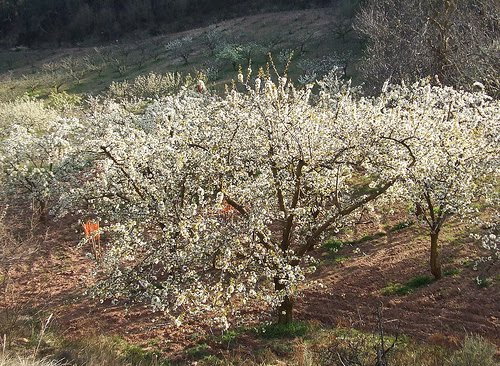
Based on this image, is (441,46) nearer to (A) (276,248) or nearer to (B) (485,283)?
(B) (485,283)

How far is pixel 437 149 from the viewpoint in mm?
8617

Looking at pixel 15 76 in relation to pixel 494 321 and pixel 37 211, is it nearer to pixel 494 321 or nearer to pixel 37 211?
pixel 37 211

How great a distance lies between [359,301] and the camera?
383 inches

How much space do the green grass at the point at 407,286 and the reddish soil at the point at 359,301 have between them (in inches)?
5.1

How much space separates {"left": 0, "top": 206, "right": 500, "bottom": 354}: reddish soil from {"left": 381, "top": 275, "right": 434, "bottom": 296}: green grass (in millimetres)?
130

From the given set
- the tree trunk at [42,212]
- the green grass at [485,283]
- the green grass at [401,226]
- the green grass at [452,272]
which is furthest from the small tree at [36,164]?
the green grass at [485,283]

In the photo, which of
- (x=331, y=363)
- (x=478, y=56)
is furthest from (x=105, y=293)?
(x=478, y=56)

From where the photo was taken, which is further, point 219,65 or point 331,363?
point 219,65

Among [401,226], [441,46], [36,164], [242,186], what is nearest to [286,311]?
[242,186]

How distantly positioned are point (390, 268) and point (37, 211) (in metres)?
11.0

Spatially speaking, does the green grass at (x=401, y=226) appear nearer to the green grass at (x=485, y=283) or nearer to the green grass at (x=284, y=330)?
the green grass at (x=485, y=283)

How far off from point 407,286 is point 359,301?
1.14 m

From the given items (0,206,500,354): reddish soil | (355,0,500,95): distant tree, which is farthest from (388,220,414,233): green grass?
(355,0,500,95): distant tree

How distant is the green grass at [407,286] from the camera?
32.4ft
